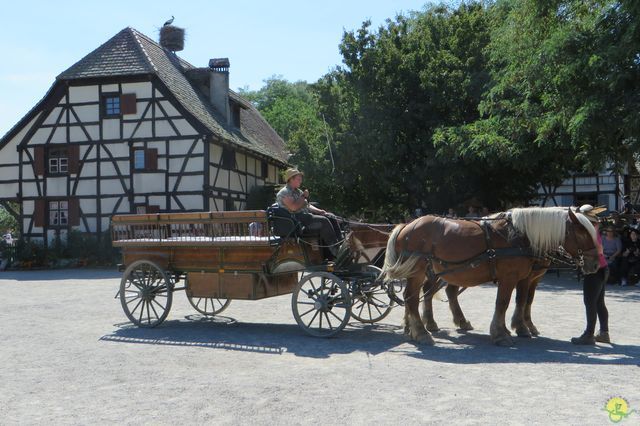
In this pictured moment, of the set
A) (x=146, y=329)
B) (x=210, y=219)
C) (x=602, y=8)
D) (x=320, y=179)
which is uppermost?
(x=602, y=8)

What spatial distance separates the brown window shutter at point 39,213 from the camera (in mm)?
25359

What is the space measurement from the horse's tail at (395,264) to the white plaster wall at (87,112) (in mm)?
20246

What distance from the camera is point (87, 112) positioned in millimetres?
25219

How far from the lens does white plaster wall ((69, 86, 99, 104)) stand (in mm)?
25125

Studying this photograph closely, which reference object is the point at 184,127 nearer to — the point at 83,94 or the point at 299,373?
the point at 83,94

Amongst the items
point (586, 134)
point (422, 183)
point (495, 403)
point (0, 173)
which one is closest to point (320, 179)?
point (422, 183)

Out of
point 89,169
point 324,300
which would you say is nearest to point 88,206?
point 89,169

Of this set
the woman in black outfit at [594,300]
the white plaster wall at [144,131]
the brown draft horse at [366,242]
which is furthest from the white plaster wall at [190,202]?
the woman in black outfit at [594,300]

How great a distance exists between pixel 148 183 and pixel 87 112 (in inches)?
153

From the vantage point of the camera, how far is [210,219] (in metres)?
8.51

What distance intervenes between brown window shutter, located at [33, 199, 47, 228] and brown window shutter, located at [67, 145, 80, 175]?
1836 mm

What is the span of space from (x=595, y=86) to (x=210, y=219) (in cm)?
913

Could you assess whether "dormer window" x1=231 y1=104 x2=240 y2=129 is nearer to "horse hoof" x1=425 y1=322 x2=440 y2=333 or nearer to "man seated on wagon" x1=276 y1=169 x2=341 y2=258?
"man seated on wagon" x1=276 y1=169 x2=341 y2=258

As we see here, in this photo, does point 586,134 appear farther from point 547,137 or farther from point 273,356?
point 273,356
